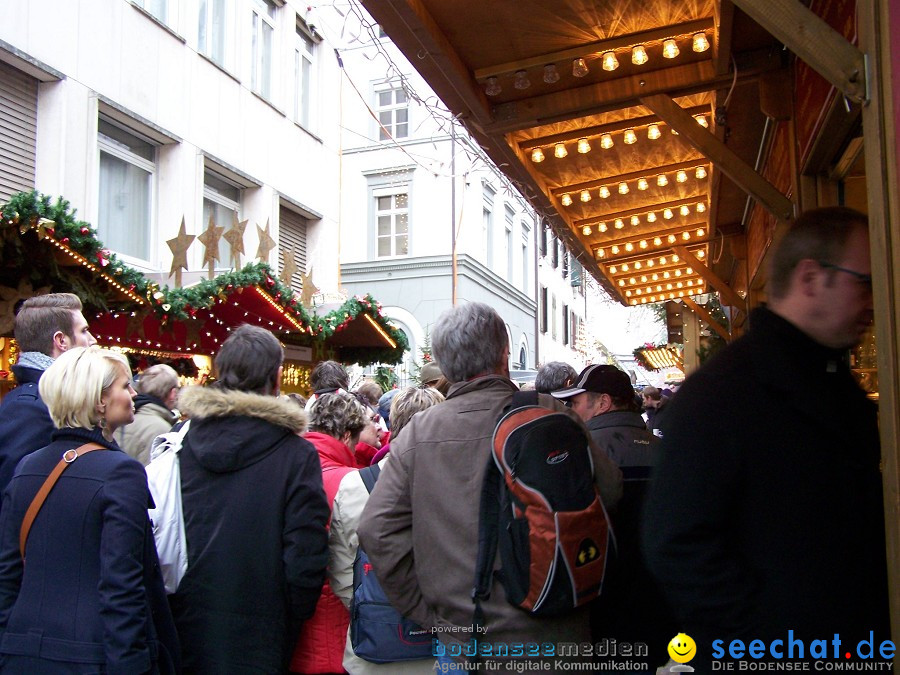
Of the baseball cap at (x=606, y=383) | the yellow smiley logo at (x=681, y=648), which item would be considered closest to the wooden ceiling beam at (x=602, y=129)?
the baseball cap at (x=606, y=383)

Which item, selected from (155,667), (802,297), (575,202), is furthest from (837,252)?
(575,202)

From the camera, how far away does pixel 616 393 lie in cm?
410

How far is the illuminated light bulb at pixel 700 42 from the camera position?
16.0ft

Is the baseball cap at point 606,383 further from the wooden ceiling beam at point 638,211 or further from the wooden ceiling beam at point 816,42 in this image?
the wooden ceiling beam at point 638,211

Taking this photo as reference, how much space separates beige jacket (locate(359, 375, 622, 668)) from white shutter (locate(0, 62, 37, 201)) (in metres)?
8.37

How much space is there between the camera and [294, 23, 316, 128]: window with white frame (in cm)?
1658

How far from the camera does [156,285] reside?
739cm

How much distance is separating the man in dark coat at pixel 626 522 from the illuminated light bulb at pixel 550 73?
2098 mm

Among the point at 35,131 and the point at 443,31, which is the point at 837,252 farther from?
the point at 35,131

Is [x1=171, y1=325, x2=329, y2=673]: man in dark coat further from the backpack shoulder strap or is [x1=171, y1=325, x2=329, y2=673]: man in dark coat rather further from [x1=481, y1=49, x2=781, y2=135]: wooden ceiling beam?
[x1=481, y1=49, x2=781, y2=135]: wooden ceiling beam

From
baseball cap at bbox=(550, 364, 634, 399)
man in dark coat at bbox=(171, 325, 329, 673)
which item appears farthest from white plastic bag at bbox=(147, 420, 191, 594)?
baseball cap at bbox=(550, 364, 634, 399)

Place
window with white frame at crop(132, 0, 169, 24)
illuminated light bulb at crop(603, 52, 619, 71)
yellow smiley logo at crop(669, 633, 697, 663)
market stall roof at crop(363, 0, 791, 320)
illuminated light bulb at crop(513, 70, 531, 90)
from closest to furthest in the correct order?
1. yellow smiley logo at crop(669, 633, 697, 663)
2. market stall roof at crop(363, 0, 791, 320)
3. illuminated light bulb at crop(603, 52, 619, 71)
4. illuminated light bulb at crop(513, 70, 531, 90)
5. window with white frame at crop(132, 0, 169, 24)

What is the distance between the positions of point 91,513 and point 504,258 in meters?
28.4

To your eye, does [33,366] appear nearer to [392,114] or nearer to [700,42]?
[700,42]
